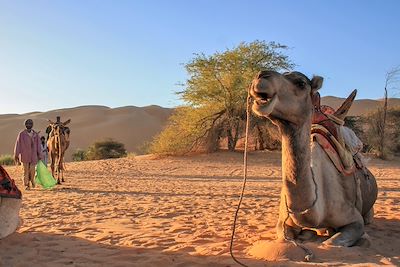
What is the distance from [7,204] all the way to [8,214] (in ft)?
0.37

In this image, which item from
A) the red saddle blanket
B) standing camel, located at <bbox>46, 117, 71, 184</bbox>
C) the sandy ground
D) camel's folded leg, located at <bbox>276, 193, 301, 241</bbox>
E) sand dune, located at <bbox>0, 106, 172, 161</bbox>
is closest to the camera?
the sandy ground

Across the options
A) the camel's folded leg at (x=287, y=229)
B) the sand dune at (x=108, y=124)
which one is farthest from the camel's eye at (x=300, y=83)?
the sand dune at (x=108, y=124)

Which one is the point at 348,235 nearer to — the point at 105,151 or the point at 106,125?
the point at 105,151

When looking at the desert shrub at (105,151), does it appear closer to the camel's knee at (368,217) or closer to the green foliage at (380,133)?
the green foliage at (380,133)

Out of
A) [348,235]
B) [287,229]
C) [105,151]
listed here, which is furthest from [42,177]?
[105,151]

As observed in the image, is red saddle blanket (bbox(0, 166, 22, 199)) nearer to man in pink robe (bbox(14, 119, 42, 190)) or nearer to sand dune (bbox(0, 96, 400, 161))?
man in pink robe (bbox(14, 119, 42, 190))

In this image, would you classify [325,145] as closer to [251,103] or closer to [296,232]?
[296,232]

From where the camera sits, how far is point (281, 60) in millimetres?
26984

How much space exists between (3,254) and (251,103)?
120 inches

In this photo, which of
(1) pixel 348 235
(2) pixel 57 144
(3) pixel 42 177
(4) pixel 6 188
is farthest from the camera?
(2) pixel 57 144

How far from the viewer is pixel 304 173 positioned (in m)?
4.27

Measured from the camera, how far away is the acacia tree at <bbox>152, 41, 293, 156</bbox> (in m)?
26.2

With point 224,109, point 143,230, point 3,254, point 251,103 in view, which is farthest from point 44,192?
point 224,109

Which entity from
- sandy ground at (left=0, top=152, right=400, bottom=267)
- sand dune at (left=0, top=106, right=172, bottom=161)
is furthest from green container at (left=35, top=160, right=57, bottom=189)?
sand dune at (left=0, top=106, right=172, bottom=161)
